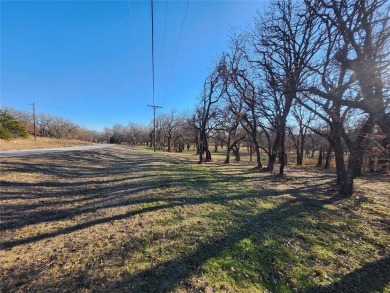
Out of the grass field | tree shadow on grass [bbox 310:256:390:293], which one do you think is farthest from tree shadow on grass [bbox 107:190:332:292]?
tree shadow on grass [bbox 310:256:390:293]

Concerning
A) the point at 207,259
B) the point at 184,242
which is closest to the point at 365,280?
the point at 207,259

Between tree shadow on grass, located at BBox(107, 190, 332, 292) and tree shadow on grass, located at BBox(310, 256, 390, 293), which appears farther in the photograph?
tree shadow on grass, located at BBox(310, 256, 390, 293)

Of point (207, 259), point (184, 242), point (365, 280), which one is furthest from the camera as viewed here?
point (184, 242)

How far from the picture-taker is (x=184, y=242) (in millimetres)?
4594

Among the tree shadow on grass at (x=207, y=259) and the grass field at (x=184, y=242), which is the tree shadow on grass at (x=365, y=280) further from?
the tree shadow on grass at (x=207, y=259)

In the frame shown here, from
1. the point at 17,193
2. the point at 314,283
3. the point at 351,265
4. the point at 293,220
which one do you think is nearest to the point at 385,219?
the point at 293,220

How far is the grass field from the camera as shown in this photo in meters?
3.42

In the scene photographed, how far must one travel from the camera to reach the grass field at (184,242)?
3416mm

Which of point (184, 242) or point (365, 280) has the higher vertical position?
point (184, 242)

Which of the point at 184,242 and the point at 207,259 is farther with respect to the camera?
the point at 184,242

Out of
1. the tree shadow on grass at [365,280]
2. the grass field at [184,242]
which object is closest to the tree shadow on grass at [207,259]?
the grass field at [184,242]

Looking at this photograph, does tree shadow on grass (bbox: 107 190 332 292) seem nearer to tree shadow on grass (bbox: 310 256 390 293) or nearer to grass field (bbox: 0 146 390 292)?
grass field (bbox: 0 146 390 292)

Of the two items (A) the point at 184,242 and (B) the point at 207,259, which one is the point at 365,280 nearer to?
(B) the point at 207,259

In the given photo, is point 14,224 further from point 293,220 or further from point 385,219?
point 385,219
